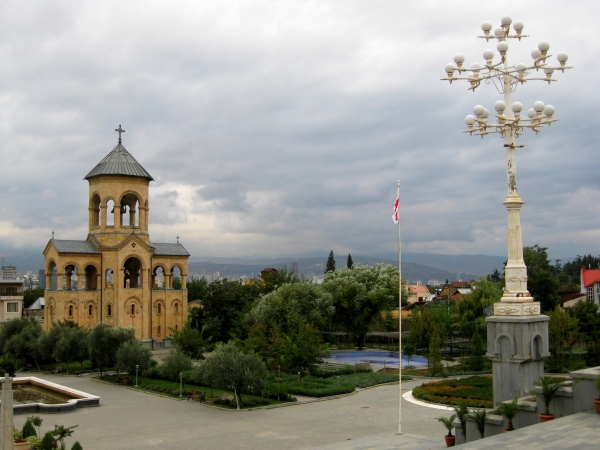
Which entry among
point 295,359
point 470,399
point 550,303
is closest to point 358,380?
point 295,359

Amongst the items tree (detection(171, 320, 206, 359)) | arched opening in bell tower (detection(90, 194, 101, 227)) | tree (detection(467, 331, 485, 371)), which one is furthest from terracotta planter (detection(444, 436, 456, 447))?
arched opening in bell tower (detection(90, 194, 101, 227))

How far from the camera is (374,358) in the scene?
47500 millimetres

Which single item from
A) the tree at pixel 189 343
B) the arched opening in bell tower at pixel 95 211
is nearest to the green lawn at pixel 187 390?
the tree at pixel 189 343

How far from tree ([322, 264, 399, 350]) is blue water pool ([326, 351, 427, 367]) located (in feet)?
8.75

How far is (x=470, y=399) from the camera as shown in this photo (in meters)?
27.3

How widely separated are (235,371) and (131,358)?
10850 millimetres

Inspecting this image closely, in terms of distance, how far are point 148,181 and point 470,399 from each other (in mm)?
34718

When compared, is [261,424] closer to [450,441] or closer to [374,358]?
[450,441]

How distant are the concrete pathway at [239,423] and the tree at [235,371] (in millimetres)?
1113

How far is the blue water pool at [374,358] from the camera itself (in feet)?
146

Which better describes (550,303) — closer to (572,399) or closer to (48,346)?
(48,346)

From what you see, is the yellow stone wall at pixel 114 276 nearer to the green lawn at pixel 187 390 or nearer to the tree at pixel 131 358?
the green lawn at pixel 187 390

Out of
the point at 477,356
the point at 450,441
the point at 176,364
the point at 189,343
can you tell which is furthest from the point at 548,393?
the point at 189,343

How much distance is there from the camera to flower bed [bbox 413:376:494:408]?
2685 centimetres
